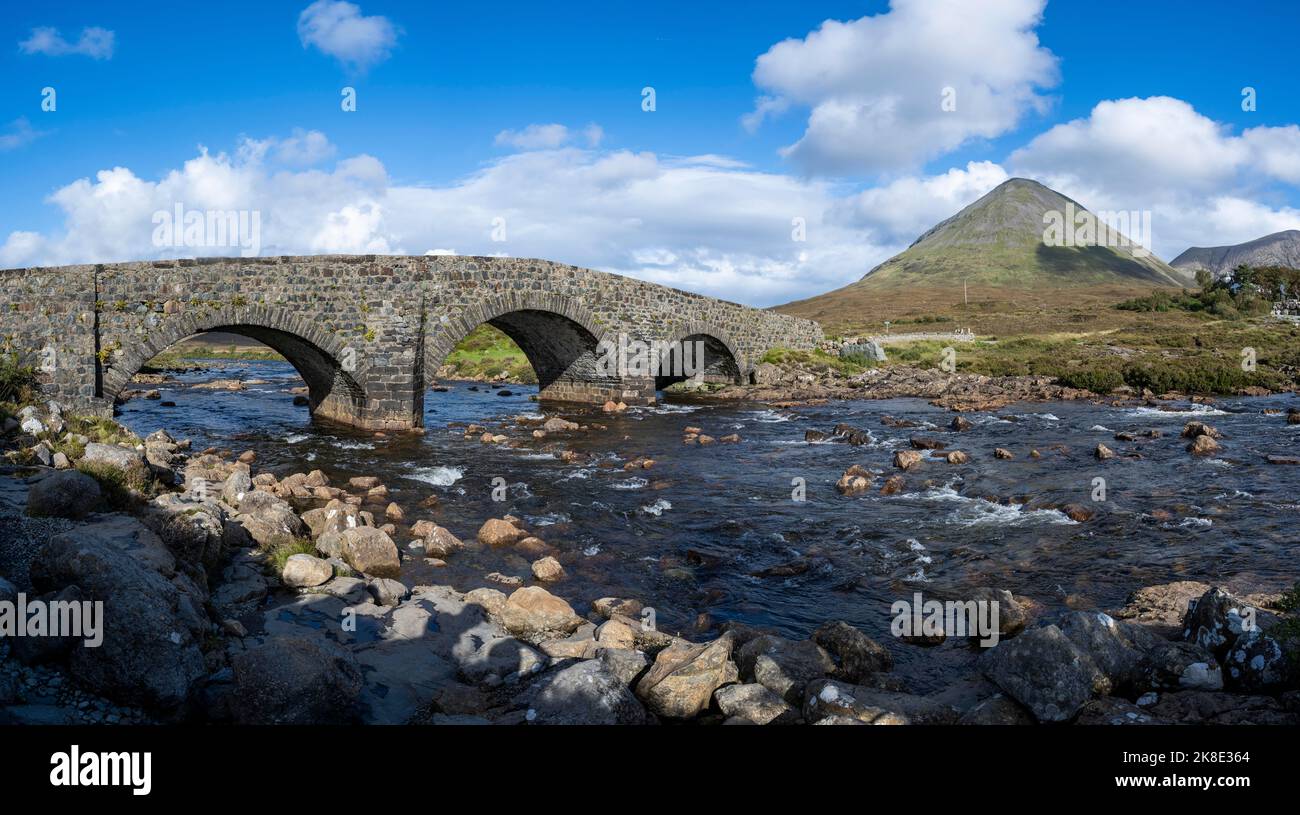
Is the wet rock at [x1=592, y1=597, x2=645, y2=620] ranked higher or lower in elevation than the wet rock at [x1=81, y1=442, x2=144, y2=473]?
lower

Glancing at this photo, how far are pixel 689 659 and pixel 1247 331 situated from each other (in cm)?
5769

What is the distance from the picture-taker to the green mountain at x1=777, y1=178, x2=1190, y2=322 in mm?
135750

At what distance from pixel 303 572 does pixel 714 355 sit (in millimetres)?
30379

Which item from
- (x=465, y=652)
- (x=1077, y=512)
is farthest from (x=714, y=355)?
(x=465, y=652)

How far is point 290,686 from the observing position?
4.92m

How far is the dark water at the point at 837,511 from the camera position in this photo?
30.3 ft

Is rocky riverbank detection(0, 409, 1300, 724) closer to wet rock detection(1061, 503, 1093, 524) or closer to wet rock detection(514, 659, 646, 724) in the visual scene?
wet rock detection(514, 659, 646, 724)

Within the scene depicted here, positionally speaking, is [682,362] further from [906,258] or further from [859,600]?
[906,258]

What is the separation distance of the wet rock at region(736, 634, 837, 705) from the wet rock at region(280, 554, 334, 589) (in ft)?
15.8

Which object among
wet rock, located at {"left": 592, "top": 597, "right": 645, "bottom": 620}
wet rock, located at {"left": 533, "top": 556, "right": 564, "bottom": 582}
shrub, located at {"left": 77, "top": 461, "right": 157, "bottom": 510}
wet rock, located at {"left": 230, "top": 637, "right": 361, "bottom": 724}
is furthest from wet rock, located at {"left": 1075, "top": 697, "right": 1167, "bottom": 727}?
shrub, located at {"left": 77, "top": 461, "right": 157, "bottom": 510}

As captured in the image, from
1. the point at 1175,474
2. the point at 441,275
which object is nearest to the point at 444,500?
the point at 441,275
